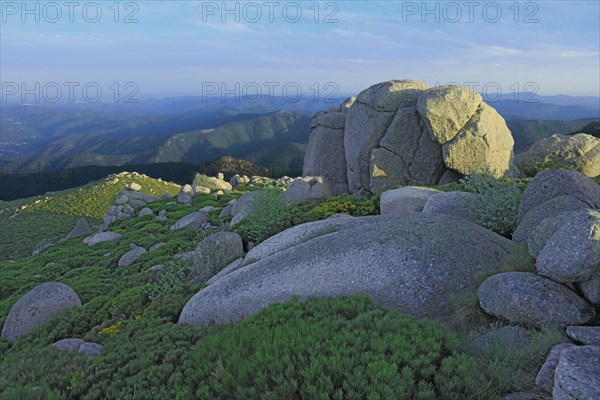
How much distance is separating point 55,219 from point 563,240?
69.8 meters

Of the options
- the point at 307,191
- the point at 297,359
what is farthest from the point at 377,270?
the point at 307,191

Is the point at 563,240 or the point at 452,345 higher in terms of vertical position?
the point at 563,240

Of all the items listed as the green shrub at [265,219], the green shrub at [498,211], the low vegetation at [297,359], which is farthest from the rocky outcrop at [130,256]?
the green shrub at [498,211]

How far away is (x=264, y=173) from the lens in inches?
4267

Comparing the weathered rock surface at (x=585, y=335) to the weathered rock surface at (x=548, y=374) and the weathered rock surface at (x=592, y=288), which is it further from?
the weathered rock surface at (x=592, y=288)

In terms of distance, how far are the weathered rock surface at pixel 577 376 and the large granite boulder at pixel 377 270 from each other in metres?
4.17

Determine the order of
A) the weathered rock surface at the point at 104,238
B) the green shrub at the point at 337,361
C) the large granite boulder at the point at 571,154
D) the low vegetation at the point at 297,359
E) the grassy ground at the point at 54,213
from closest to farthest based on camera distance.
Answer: the green shrub at the point at 337,361, the low vegetation at the point at 297,359, the large granite boulder at the point at 571,154, the weathered rock surface at the point at 104,238, the grassy ground at the point at 54,213

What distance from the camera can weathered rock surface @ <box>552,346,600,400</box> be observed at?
17.7ft

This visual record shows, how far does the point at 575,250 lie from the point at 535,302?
1.26 metres

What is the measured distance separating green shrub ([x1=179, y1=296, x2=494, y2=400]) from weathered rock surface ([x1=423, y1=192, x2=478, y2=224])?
9714 millimetres

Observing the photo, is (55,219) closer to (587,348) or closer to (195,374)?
(195,374)

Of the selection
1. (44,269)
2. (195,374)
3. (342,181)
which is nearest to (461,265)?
(195,374)

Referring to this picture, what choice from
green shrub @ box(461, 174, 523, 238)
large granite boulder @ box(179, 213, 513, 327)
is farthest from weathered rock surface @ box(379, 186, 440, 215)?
large granite boulder @ box(179, 213, 513, 327)

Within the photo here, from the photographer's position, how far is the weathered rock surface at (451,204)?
17.0m
